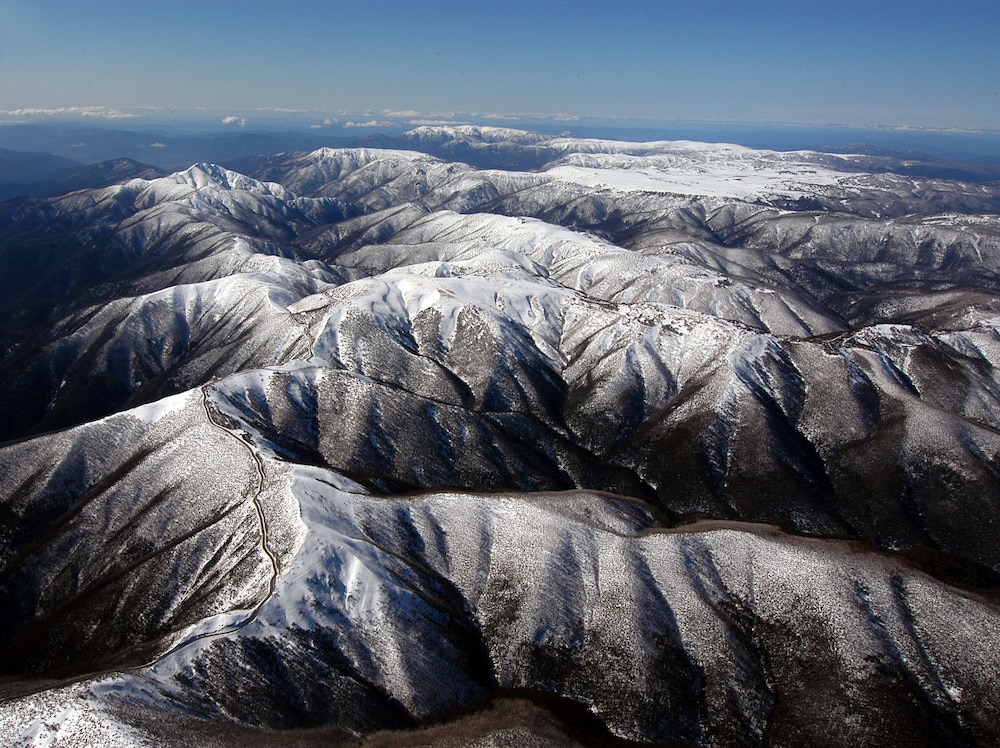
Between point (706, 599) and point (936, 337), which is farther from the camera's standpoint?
point (936, 337)

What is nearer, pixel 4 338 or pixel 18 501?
pixel 18 501

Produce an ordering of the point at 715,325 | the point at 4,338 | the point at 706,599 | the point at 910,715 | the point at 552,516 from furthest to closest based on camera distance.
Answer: the point at 4,338 < the point at 715,325 < the point at 552,516 < the point at 706,599 < the point at 910,715

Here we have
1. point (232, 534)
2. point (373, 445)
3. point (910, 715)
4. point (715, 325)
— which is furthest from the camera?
point (715, 325)

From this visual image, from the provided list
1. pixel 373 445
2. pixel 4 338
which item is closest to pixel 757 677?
pixel 373 445

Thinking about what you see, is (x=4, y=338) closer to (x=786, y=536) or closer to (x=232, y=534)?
(x=232, y=534)

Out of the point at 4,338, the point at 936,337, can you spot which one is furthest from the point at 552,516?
the point at 4,338

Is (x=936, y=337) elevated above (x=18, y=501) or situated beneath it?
elevated above

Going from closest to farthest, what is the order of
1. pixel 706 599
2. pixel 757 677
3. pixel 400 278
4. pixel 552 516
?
pixel 757 677 < pixel 706 599 < pixel 552 516 < pixel 400 278

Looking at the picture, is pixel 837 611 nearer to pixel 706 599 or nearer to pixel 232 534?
pixel 706 599

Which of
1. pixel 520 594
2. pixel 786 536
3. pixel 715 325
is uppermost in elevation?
pixel 715 325
